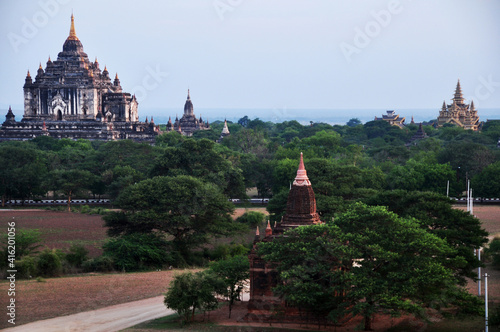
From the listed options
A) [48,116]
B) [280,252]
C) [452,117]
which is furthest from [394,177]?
[452,117]

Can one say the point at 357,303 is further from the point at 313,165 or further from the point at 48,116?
the point at 48,116

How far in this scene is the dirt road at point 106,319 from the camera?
29516mm

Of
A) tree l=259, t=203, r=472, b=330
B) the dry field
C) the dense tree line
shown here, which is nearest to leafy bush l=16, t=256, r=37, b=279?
the dry field

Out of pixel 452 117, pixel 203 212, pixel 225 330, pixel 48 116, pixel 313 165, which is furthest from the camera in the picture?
pixel 452 117

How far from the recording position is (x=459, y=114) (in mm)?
155250

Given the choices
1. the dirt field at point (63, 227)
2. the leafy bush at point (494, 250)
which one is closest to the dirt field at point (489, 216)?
the leafy bush at point (494, 250)

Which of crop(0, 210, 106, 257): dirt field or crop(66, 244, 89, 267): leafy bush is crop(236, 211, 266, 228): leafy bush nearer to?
crop(0, 210, 106, 257): dirt field

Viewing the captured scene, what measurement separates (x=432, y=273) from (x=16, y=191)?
157ft

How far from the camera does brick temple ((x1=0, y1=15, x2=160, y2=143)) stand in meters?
103

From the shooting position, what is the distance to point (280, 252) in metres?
29.5

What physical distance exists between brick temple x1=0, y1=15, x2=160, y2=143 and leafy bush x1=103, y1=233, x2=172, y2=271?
2451 inches

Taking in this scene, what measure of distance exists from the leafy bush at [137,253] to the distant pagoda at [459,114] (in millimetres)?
119585

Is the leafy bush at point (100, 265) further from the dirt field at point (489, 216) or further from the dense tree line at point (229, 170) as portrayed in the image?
the dirt field at point (489, 216)

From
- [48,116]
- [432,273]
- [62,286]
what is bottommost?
[62,286]
